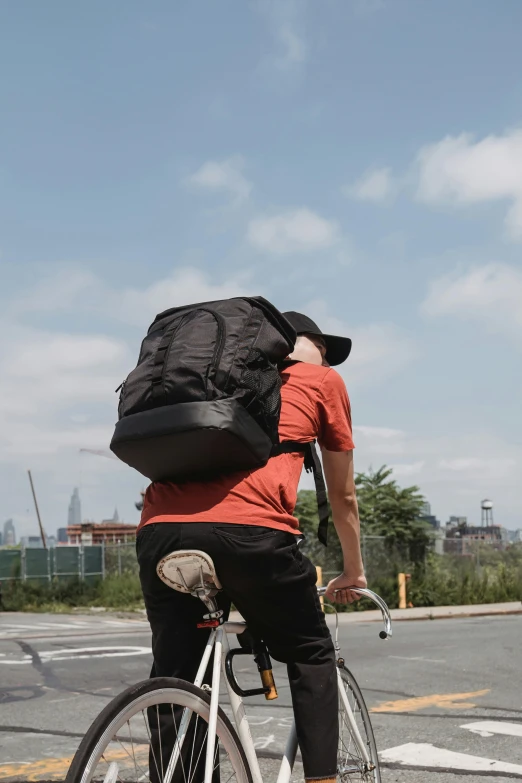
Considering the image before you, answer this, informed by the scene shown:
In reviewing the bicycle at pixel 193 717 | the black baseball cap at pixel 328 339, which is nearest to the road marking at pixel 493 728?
the bicycle at pixel 193 717

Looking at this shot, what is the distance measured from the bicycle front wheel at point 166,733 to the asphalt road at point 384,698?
2.20 metres

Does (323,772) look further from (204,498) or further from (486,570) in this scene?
(486,570)

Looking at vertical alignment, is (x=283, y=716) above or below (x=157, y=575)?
below

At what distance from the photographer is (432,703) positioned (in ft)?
23.6

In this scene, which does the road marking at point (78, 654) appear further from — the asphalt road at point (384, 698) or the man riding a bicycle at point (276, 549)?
the man riding a bicycle at point (276, 549)

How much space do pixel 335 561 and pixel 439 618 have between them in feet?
11.2

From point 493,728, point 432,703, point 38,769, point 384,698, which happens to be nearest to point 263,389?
point 38,769

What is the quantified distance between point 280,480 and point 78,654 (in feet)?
28.7

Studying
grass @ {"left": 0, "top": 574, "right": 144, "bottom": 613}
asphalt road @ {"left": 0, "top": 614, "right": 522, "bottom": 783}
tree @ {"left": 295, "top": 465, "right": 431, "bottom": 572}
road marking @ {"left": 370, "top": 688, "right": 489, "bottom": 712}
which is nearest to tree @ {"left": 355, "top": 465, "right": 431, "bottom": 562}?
tree @ {"left": 295, "top": 465, "right": 431, "bottom": 572}

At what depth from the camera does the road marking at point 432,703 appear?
694 centimetres

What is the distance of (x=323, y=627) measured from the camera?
110 inches

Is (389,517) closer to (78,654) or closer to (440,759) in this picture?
(78,654)

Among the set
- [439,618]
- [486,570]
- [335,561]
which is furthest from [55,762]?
[486,570]

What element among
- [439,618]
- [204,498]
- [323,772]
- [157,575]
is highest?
[204,498]
